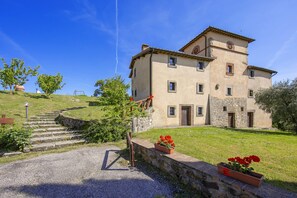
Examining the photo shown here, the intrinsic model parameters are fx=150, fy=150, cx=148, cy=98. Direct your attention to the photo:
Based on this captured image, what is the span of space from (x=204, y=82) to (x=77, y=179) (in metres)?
16.1

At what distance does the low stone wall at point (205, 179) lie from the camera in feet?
8.58

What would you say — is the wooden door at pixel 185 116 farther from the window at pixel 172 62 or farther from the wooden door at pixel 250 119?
the wooden door at pixel 250 119

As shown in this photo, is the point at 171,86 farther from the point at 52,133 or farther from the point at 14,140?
the point at 14,140

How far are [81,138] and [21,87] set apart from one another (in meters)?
25.6

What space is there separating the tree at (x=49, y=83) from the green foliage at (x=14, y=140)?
18827 millimetres

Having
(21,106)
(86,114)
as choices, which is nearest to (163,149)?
(86,114)

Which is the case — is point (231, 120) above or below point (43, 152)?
above

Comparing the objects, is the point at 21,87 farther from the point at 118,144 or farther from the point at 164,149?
the point at 164,149

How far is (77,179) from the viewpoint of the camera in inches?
166

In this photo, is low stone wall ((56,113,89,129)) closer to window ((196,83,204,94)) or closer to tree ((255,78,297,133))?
window ((196,83,204,94))

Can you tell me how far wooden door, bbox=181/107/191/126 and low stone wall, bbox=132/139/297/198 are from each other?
1163 cm

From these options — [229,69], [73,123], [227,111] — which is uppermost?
[229,69]

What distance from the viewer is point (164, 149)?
477 cm

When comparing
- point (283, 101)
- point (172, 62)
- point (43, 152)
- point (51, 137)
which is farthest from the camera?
point (283, 101)
